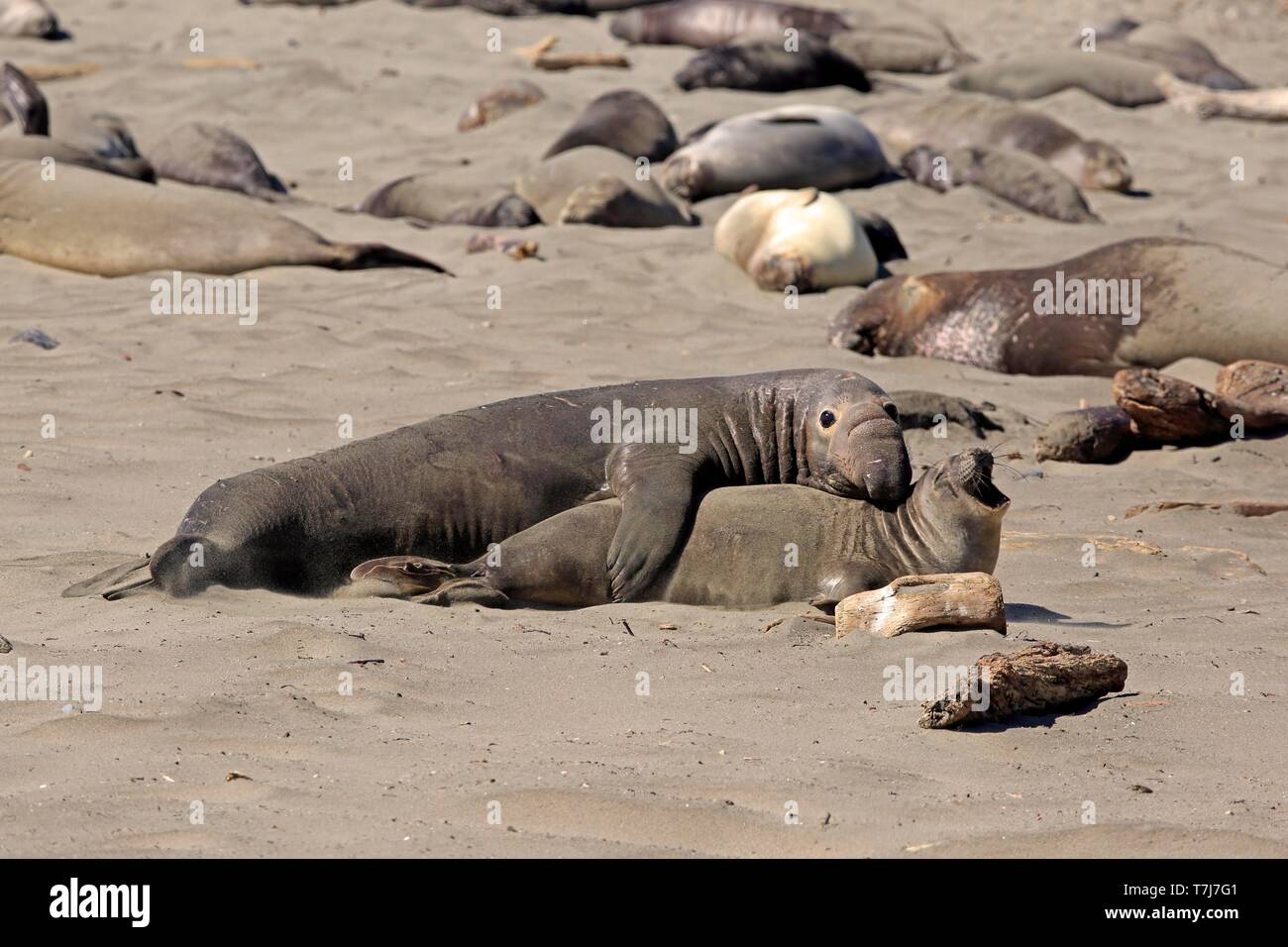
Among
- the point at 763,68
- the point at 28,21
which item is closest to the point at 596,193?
the point at 763,68

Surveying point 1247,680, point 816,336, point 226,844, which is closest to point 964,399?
point 816,336

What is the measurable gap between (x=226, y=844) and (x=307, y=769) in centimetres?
42

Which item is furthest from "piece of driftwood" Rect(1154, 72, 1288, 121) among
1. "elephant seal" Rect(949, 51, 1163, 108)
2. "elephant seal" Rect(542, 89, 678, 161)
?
"elephant seal" Rect(542, 89, 678, 161)

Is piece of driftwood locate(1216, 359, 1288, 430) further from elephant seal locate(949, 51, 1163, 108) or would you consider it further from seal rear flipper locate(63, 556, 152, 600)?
elephant seal locate(949, 51, 1163, 108)

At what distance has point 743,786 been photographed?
3.04m

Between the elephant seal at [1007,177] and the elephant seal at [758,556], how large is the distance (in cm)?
593

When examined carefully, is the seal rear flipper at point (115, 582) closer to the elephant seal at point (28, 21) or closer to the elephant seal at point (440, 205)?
the elephant seal at point (440, 205)

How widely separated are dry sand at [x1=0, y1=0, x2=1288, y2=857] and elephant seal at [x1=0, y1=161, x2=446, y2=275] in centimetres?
16

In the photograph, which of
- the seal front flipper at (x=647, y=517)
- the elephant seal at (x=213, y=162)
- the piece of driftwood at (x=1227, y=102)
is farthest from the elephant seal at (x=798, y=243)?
the piece of driftwood at (x=1227, y=102)

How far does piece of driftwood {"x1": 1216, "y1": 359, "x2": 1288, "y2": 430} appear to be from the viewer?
664 centimetres

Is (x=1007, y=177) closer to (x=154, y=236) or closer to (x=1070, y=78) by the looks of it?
(x=1070, y=78)

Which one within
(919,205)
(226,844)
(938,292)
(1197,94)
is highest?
(1197,94)

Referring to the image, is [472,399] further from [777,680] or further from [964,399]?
[777,680]

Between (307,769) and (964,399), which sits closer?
(307,769)
